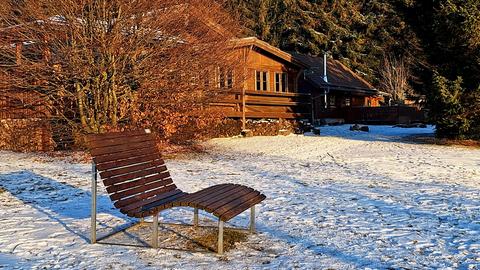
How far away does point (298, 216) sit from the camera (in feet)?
22.6

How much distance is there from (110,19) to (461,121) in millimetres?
13488

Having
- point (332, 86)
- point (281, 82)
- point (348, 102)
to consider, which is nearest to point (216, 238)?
point (281, 82)

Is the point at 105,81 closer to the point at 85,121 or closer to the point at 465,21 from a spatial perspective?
the point at 85,121

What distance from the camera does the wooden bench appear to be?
5.24 m

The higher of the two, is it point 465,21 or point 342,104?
point 465,21

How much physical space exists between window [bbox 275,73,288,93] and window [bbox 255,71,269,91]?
2.88 feet

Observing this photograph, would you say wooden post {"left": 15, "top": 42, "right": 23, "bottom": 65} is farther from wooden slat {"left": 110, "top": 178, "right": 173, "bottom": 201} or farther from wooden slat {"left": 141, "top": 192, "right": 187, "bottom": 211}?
wooden slat {"left": 141, "top": 192, "right": 187, "bottom": 211}

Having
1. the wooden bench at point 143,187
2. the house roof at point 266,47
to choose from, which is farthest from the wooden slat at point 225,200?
the house roof at point 266,47

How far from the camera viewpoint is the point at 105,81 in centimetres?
1423

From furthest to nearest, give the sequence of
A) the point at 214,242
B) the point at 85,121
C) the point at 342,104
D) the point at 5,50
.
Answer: the point at 342,104
the point at 85,121
the point at 5,50
the point at 214,242

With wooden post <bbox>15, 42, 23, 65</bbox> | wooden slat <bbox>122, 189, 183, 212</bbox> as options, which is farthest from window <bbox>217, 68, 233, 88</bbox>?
wooden slat <bbox>122, 189, 183, 212</bbox>

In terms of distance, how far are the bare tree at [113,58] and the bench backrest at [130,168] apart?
8.15 meters

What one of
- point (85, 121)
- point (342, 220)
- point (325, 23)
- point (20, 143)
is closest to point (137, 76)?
point (85, 121)

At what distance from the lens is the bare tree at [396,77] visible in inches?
1949
